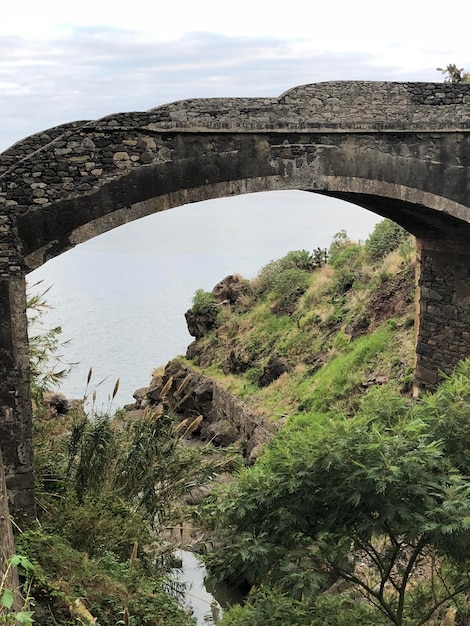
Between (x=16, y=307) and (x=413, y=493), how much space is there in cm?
510

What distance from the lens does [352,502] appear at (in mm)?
5902

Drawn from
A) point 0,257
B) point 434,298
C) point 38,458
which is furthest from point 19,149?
point 434,298

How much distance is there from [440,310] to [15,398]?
7897 millimetres

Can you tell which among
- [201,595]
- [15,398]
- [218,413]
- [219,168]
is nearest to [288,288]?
[218,413]

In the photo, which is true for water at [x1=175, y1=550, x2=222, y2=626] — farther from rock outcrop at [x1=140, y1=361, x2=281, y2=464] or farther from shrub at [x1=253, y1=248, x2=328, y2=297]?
shrub at [x1=253, y1=248, x2=328, y2=297]

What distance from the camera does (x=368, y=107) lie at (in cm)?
1059

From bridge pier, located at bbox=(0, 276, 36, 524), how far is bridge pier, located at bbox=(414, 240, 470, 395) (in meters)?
7.65

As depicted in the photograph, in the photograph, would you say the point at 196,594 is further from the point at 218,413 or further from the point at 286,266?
the point at 286,266

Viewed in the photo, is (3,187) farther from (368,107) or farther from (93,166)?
(368,107)

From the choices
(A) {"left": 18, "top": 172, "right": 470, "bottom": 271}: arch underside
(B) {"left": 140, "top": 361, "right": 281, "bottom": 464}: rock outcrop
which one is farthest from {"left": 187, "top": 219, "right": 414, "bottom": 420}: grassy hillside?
(A) {"left": 18, "top": 172, "right": 470, "bottom": 271}: arch underside

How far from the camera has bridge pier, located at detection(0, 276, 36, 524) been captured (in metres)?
8.55

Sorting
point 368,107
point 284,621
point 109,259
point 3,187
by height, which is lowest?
point 109,259

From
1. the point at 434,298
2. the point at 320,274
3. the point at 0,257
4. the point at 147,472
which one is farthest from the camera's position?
the point at 320,274

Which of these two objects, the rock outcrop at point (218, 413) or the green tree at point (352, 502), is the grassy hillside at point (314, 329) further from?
the green tree at point (352, 502)
